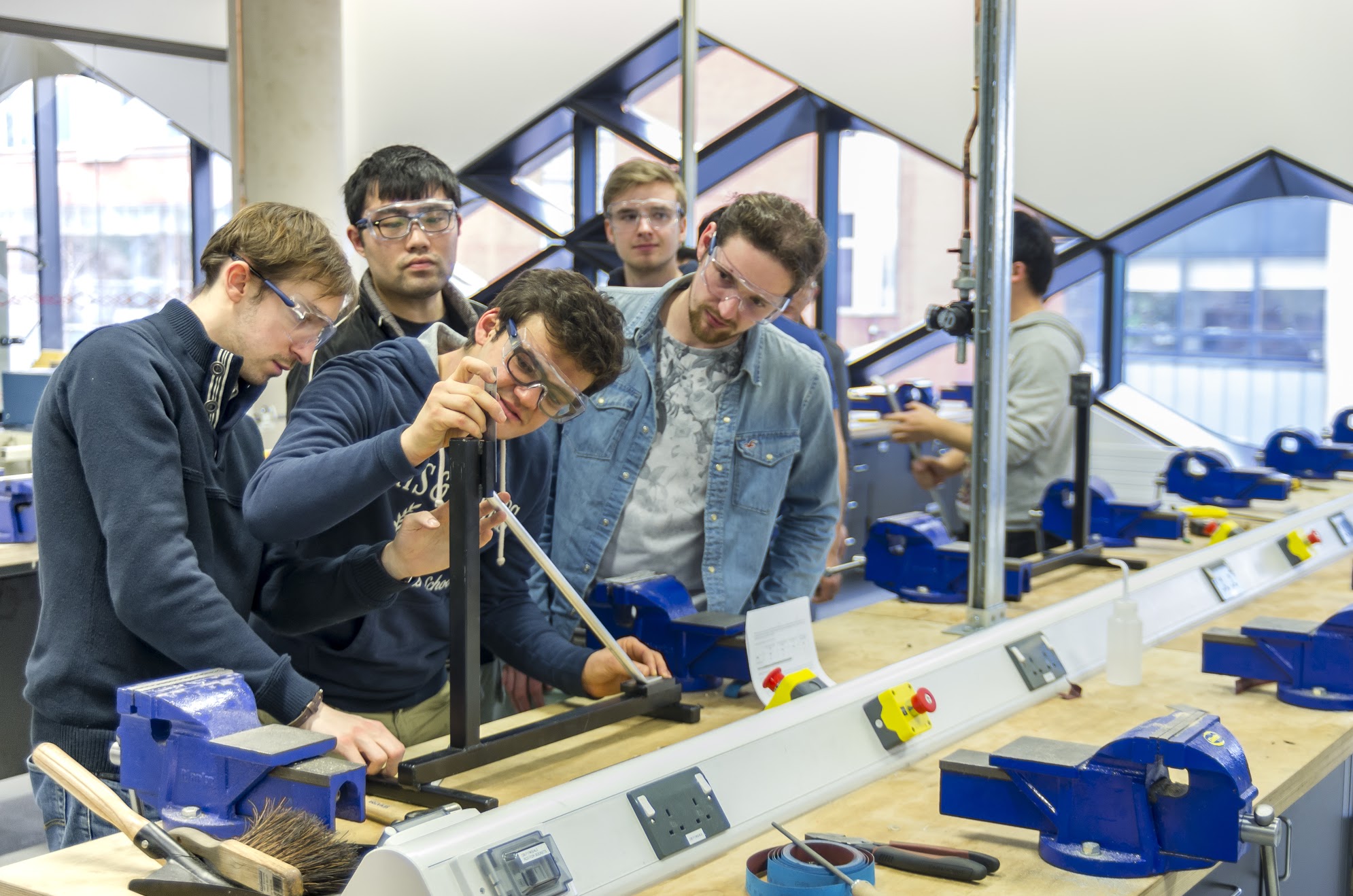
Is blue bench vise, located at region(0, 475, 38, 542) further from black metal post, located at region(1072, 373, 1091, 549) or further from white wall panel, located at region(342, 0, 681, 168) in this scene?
white wall panel, located at region(342, 0, 681, 168)

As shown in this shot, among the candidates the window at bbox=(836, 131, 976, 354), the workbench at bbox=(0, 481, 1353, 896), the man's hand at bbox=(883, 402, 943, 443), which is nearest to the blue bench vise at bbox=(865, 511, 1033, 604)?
the workbench at bbox=(0, 481, 1353, 896)

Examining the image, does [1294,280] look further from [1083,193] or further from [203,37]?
[203,37]

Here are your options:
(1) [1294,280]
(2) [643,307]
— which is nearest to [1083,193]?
(1) [1294,280]

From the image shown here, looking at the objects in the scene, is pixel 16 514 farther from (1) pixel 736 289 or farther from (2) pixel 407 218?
(1) pixel 736 289

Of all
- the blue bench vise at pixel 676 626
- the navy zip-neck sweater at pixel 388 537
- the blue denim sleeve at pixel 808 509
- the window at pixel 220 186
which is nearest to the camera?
the navy zip-neck sweater at pixel 388 537

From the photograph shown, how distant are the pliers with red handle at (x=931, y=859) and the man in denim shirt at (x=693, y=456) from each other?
0.80 meters

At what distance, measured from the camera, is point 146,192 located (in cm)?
749

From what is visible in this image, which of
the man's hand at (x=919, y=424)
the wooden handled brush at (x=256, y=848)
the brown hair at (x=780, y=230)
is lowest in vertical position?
the wooden handled brush at (x=256, y=848)

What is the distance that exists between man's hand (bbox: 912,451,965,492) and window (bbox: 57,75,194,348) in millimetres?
5050

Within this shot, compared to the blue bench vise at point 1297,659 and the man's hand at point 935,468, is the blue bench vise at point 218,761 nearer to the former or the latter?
the blue bench vise at point 1297,659

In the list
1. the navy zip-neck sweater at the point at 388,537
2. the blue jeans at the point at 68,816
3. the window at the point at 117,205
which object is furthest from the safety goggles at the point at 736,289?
the window at the point at 117,205

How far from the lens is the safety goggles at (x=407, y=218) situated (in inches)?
91.6

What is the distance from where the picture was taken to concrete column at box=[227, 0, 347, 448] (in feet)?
19.3

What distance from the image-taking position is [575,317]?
1.58m
